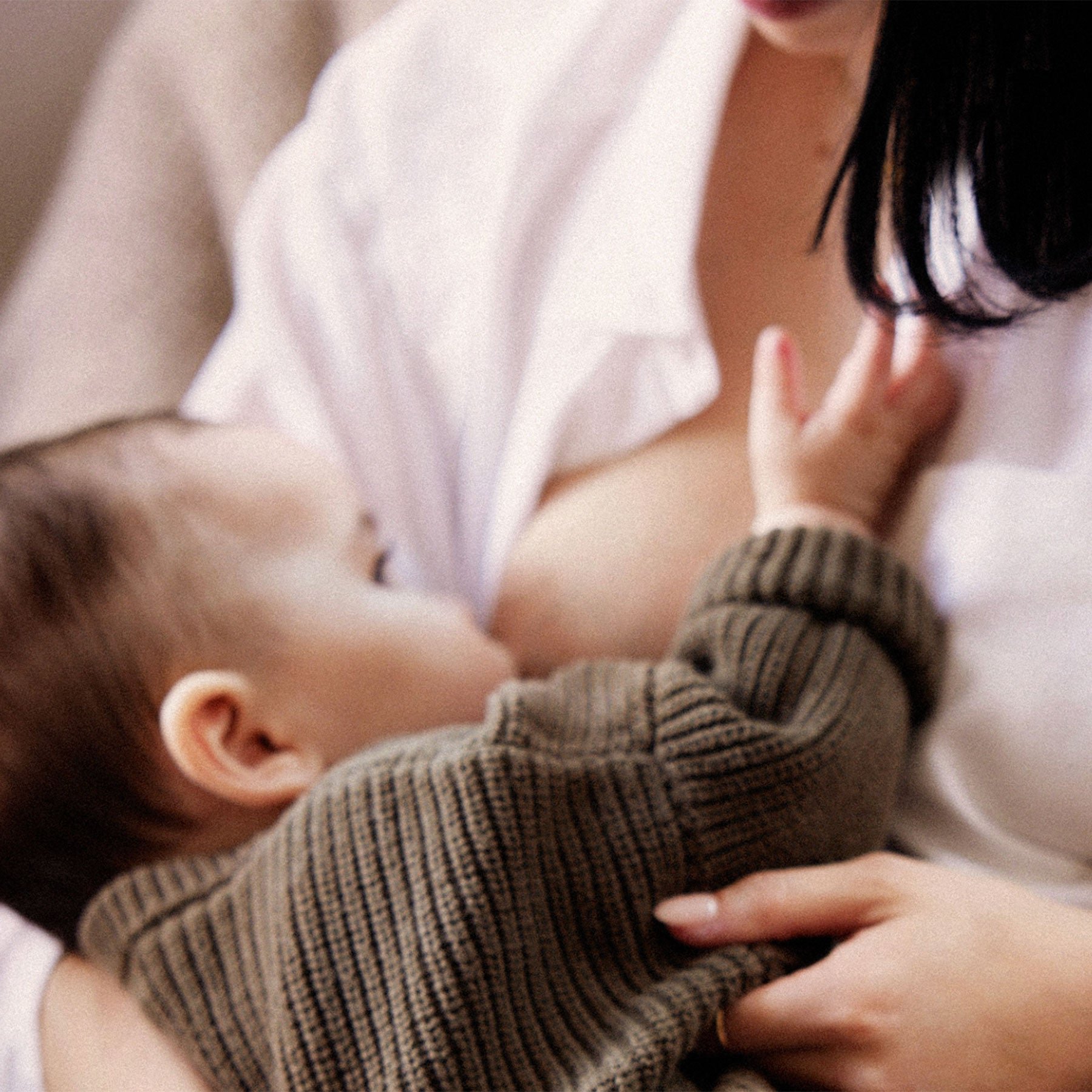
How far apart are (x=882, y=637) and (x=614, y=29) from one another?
0.50m

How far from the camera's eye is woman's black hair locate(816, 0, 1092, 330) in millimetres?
417

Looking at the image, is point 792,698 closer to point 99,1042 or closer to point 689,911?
point 689,911

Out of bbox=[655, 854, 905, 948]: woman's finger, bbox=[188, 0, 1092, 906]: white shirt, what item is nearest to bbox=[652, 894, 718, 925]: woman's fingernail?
bbox=[655, 854, 905, 948]: woman's finger

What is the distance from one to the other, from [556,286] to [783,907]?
0.49 m

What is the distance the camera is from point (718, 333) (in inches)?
28.3

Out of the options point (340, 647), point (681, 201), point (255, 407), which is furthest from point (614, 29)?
point (340, 647)

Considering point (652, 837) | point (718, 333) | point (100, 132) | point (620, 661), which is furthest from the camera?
point (100, 132)

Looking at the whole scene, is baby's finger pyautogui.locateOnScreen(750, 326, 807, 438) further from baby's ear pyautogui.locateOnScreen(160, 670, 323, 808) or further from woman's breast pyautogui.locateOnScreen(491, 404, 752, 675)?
baby's ear pyautogui.locateOnScreen(160, 670, 323, 808)

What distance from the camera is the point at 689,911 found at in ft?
1.63

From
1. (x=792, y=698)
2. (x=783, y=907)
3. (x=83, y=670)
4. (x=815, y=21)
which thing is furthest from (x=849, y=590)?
(x=83, y=670)

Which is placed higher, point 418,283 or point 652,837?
point 418,283

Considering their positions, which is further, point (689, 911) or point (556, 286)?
point (556, 286)

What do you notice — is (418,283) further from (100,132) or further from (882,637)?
(882,637)

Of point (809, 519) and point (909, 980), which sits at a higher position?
point (809, 519)
